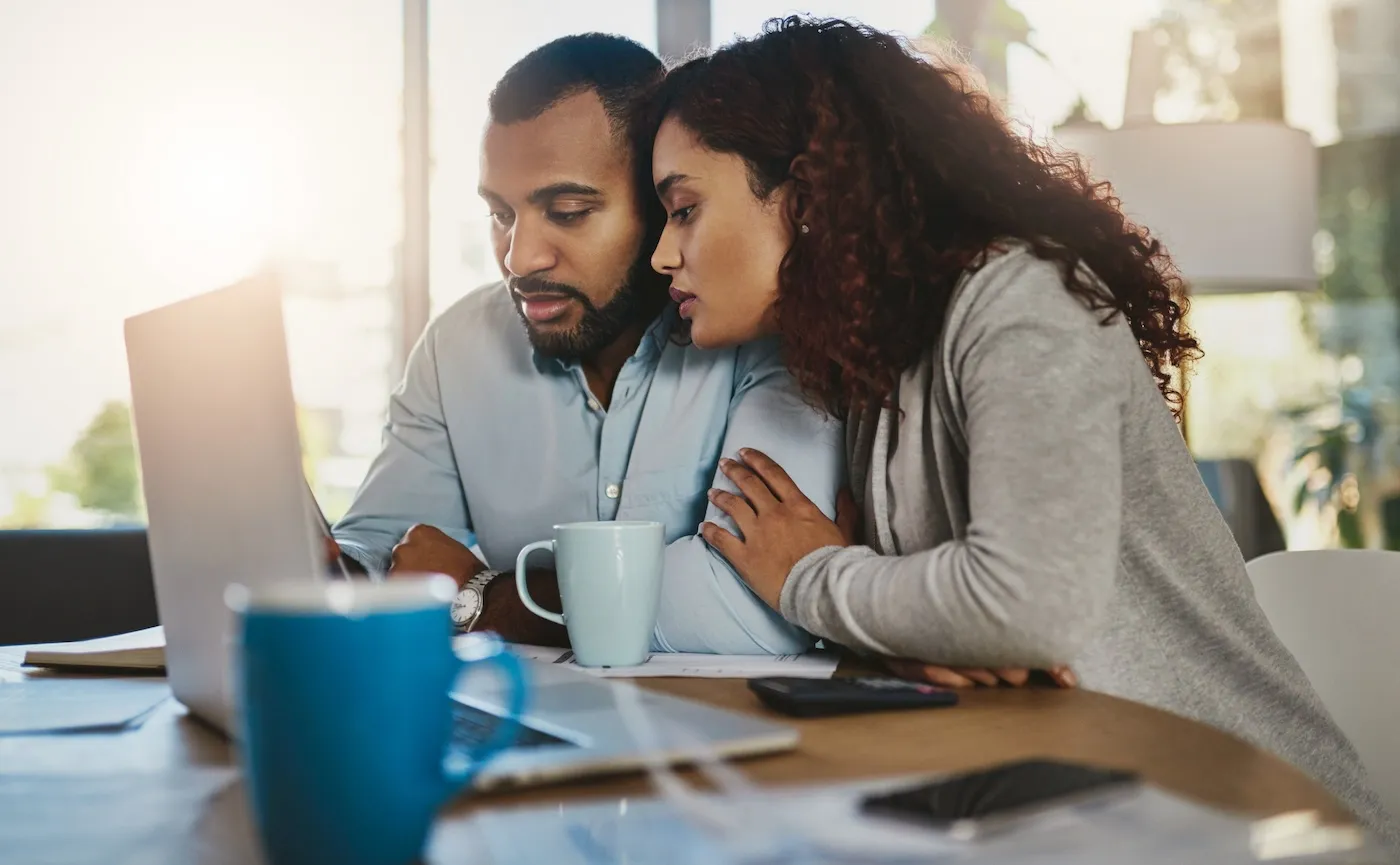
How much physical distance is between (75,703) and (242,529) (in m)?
0.33

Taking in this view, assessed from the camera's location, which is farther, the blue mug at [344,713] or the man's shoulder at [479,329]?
the man's shoulder at [479,329]

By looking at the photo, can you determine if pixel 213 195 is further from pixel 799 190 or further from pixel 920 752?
pixel 920 752

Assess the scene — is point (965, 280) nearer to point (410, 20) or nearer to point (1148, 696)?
point (1148, 696)

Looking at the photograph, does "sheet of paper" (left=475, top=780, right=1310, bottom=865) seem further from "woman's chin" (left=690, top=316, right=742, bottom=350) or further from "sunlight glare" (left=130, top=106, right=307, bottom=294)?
"sunlight glare" (left=130, top=106, right=307, bottom=294)

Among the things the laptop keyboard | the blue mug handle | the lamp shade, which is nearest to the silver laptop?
the laptop keyboard

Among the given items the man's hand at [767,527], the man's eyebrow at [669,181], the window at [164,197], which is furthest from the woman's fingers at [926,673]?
the window at [164,197]

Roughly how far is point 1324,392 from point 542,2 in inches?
88.5

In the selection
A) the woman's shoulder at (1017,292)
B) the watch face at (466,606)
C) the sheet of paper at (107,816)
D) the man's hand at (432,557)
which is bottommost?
the watch face at (466,606)

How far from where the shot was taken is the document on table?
0.96 m

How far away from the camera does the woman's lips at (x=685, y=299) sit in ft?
4.35

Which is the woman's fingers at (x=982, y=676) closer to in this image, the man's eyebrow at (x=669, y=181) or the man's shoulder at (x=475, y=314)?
the man's eyebrow at (x=669, y=181)

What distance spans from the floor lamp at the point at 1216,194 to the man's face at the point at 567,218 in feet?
3.56

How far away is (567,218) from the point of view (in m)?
1.61

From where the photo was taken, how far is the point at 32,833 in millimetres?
560
